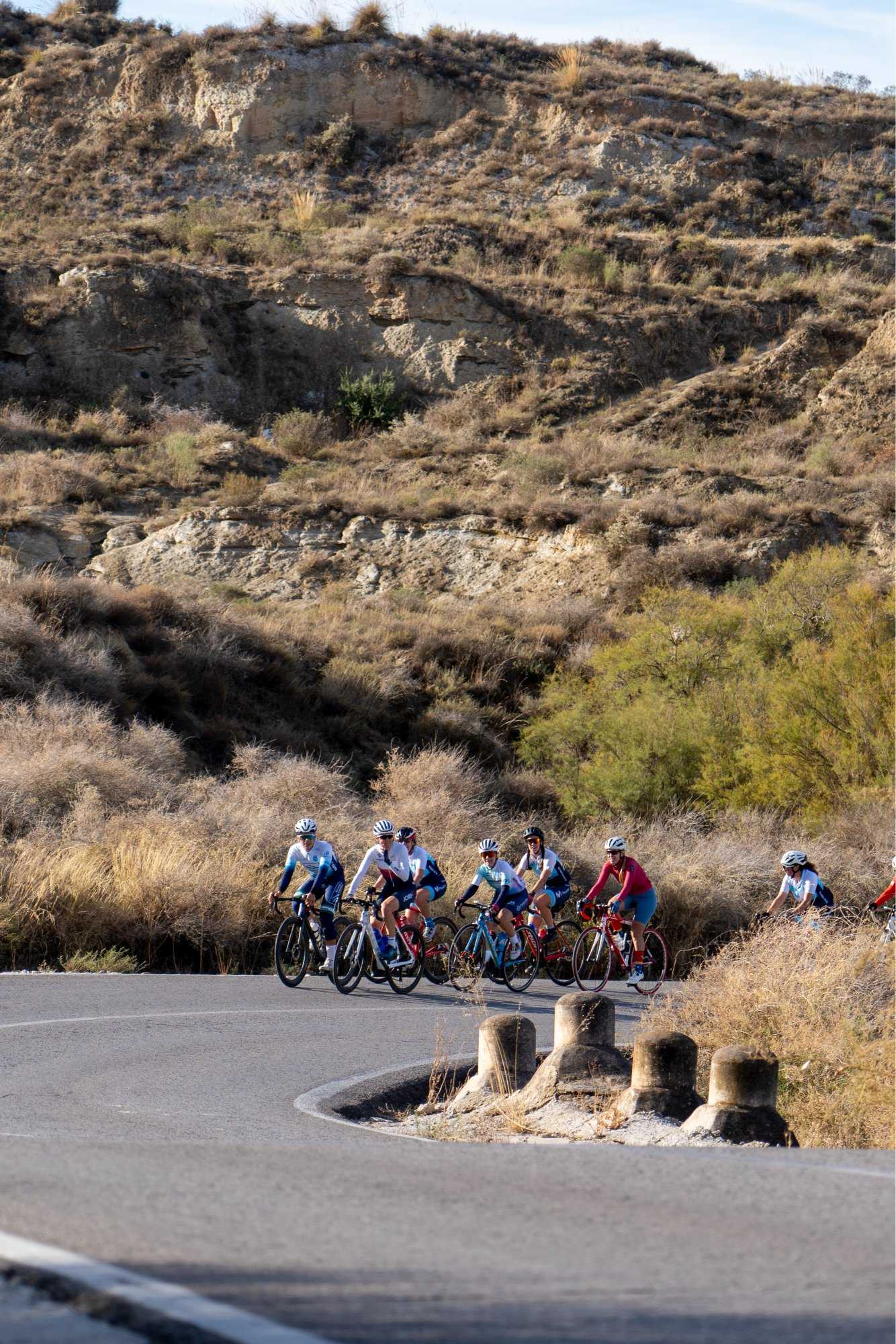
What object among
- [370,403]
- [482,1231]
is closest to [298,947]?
[482,1231]

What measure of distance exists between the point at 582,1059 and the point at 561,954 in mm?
7044

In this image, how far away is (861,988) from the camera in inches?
441

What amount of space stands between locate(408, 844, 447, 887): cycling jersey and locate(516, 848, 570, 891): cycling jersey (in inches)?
46.8

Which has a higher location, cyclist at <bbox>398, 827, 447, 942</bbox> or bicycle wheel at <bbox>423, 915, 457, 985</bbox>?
cyclist at <bbox>398, 827, 447, 942</bbox>

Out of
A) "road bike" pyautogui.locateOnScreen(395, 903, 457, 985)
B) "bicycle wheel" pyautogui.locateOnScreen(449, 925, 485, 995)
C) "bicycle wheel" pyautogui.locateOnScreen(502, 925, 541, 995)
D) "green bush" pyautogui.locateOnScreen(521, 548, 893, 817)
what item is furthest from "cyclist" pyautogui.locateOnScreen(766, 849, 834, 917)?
"green bush" pyautogui.locateOnScreen(521, 548, 893, 817)

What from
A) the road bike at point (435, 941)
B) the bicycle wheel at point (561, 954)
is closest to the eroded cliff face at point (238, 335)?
the bicycle wheel at point (561, 954)

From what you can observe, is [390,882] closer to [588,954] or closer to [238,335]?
[588,954]

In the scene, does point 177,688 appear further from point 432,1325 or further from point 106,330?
point 432,1325

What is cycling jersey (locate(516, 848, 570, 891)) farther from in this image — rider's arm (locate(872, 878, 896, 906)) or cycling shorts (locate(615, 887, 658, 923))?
rider's arm (locate(872, 878, 896, 906))

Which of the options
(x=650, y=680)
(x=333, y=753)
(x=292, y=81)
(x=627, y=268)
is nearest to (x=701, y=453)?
(x=627, y=268)

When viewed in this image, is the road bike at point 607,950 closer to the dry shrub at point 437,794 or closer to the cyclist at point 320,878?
the cyclist at point 320,878

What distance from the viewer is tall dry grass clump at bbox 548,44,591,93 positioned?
198 feet

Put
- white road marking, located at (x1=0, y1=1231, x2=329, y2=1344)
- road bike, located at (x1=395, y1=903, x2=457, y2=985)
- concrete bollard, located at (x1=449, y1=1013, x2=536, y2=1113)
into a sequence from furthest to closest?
1. road bike, located at (x1=395, y1=903, x2=457, y2=985)
2. concrete bollard, located at (x1=449, y1=1013, x2=536, y2=1113)
3. white road marking, located at (x1=0, y1=1231, x2=329, y2=1344)

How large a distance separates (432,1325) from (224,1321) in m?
0.53
